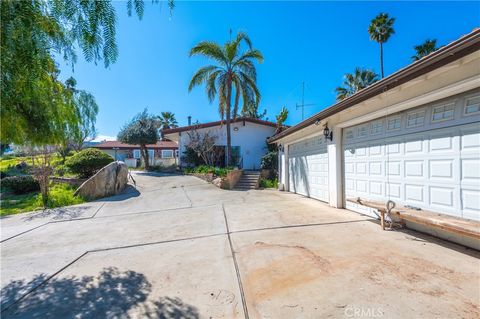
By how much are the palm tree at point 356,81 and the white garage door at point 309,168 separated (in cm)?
1525

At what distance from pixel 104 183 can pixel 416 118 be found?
11666mm

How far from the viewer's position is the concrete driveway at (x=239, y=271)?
7.51 ft

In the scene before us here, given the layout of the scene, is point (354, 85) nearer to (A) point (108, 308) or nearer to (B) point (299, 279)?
(B) point (299, 279)

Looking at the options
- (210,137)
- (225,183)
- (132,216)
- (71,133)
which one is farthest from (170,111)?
(71,133)

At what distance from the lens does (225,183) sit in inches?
475

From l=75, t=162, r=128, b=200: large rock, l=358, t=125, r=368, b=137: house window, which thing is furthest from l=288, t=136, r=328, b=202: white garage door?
l=75, t=162, r=128, b=200: large rock

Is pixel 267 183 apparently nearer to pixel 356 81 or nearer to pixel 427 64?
pixel 427 64

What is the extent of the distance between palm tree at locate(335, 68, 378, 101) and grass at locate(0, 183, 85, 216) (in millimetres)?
23360

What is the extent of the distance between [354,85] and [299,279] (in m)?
24.9

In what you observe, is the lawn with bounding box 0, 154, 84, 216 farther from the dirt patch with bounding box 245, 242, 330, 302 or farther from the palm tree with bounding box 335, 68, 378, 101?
the palm tree with bounding box 335, 68, 378, 101

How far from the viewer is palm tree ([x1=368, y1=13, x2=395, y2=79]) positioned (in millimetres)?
19172

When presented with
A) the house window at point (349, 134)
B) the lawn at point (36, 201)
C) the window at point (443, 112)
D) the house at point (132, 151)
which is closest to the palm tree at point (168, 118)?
the house at point (132, 151)

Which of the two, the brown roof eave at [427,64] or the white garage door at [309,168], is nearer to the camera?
the brown roof eave at [427,64]

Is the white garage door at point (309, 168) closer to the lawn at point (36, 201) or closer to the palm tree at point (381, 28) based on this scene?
the lawn at point (36, 201)
